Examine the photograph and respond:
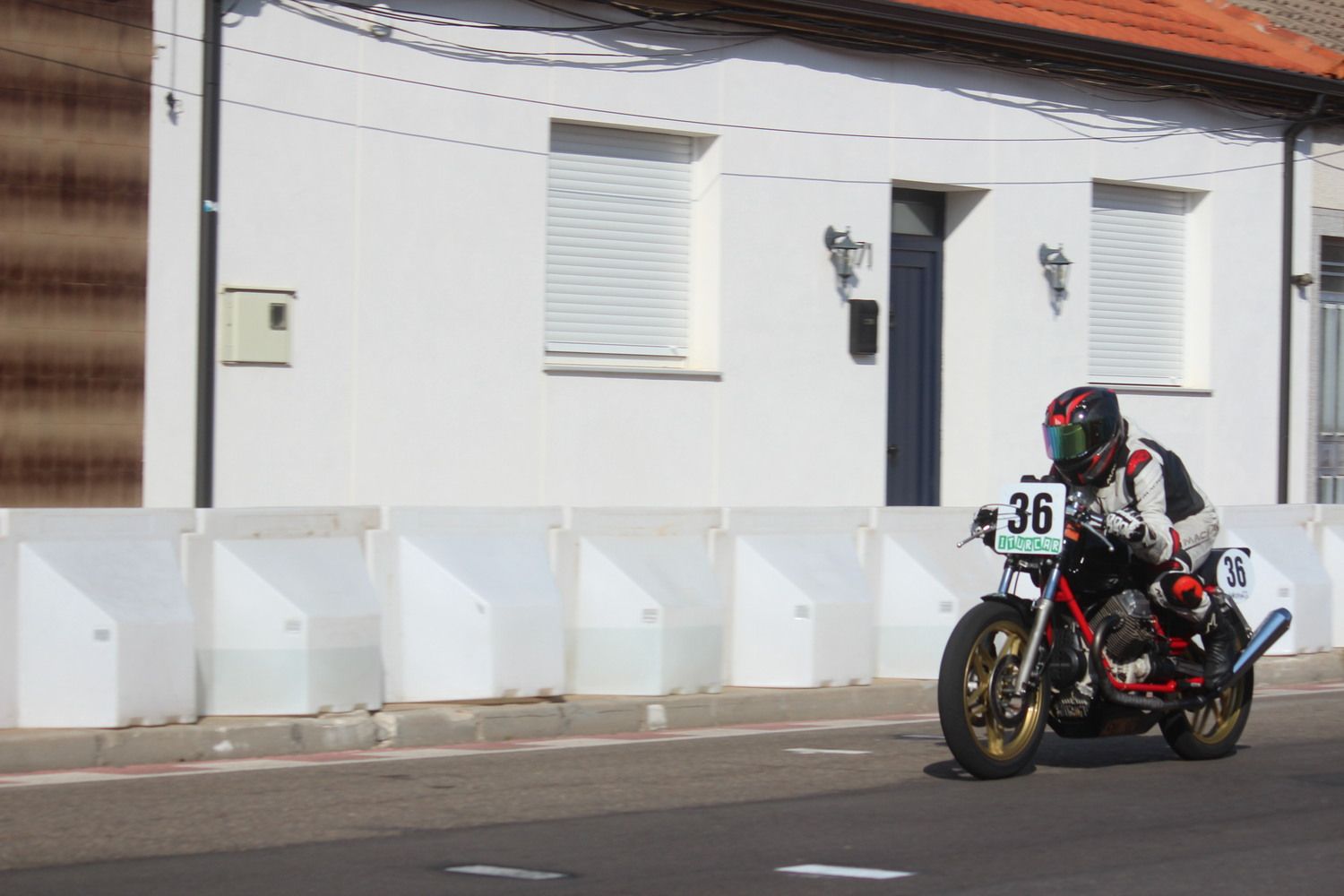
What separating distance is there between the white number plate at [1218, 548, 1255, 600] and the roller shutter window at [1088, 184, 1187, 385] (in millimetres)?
8046

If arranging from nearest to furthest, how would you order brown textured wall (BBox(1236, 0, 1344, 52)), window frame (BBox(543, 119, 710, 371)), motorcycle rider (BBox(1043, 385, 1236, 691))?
motorcycle rider (BBox(1043, 385, 1236, 691))
window frame (BBox(543, 119, 710, 371))
brown textured wall (BBox(1236, 0, 1344, 52))

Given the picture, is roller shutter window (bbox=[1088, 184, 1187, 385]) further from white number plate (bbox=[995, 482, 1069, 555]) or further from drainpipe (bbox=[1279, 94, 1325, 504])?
white number plate (bbox=[995, 482, 1069, 555])

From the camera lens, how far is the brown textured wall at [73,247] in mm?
11688

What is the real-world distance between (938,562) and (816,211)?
393cm

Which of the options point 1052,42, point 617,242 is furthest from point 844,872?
point 1052,42

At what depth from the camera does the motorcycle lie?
313 inches

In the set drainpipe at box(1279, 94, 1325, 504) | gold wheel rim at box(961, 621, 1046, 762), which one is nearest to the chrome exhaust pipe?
gold wheel rim at box(961, 621, 1046, 762)

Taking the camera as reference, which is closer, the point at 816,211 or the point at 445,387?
the point at 445,387

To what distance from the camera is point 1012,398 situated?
16.4m

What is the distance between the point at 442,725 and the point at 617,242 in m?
5.52

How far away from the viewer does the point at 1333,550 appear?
14445 millimetres

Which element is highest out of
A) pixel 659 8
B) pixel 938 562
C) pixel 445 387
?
pixel 659 8

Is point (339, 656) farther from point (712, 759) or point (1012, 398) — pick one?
point (1012, 398)

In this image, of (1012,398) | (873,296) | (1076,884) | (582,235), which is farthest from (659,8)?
(1076,884)
